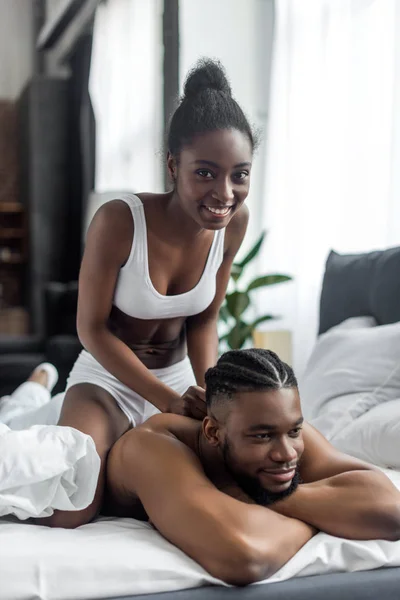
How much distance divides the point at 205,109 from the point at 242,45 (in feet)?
9.22

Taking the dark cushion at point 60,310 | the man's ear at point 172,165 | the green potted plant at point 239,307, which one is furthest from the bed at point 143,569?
the dark cushion at point 60,310

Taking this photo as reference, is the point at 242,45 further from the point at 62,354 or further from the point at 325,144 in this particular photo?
the point at 62,354

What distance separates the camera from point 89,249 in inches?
75.5

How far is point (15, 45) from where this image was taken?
25.1 feet

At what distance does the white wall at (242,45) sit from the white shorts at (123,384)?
2.29m

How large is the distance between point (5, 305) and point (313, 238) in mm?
4284

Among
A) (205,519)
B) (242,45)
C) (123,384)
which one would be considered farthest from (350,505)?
(242,45)

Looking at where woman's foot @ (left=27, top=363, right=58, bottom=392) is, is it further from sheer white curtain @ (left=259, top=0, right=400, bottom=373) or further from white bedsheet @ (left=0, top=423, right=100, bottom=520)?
white bedsheet @ (left=0, top=423, right=100, bottom=520)

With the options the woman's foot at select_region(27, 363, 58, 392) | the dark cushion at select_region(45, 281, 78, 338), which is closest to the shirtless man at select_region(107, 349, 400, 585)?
the woman's foot at select_region(27, 363, 58, 392)

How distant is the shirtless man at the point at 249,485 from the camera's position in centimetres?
135

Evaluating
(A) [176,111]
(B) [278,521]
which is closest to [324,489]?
(B) [278,521]

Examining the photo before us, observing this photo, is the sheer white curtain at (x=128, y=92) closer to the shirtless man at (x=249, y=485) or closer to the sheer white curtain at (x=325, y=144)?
the sheer white curtain at (x=325, y=144)

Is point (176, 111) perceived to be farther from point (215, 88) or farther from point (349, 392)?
point (349, 392)

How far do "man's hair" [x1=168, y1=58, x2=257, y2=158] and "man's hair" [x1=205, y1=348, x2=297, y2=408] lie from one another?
1.65ft
